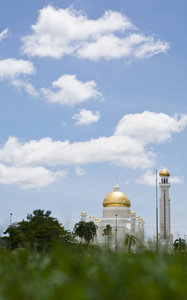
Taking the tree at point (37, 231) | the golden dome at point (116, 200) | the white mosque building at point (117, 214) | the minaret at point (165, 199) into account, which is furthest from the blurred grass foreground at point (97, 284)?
the minaret at point (165, 199)

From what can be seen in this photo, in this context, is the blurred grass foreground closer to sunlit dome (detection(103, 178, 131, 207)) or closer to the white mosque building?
the white mosque building

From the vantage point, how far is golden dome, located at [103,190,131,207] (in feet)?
309

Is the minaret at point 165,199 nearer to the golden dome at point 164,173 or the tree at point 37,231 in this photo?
the golden dome at point 164,173

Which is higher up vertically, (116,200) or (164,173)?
(164,173)

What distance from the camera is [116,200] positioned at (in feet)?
309

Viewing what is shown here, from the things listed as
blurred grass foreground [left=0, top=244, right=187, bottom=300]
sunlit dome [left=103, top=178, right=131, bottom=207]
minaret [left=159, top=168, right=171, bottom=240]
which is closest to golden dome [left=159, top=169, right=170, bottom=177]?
minaret [left=159, top=168, right=171, bottom=240]

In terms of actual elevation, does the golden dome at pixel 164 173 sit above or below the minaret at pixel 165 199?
above

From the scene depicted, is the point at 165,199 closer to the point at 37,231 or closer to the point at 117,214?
the point at 117,214

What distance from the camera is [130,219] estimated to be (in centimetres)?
9338

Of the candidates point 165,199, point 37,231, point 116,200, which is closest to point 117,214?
point 116,200

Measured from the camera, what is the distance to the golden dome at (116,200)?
309ft

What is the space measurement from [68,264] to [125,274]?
500 mm

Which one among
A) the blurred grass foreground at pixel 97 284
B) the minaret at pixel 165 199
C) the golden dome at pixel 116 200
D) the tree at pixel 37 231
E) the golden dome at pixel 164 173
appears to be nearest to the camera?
the blurred grass foreground at pixel 97 284

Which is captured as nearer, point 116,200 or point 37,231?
point 37,231
